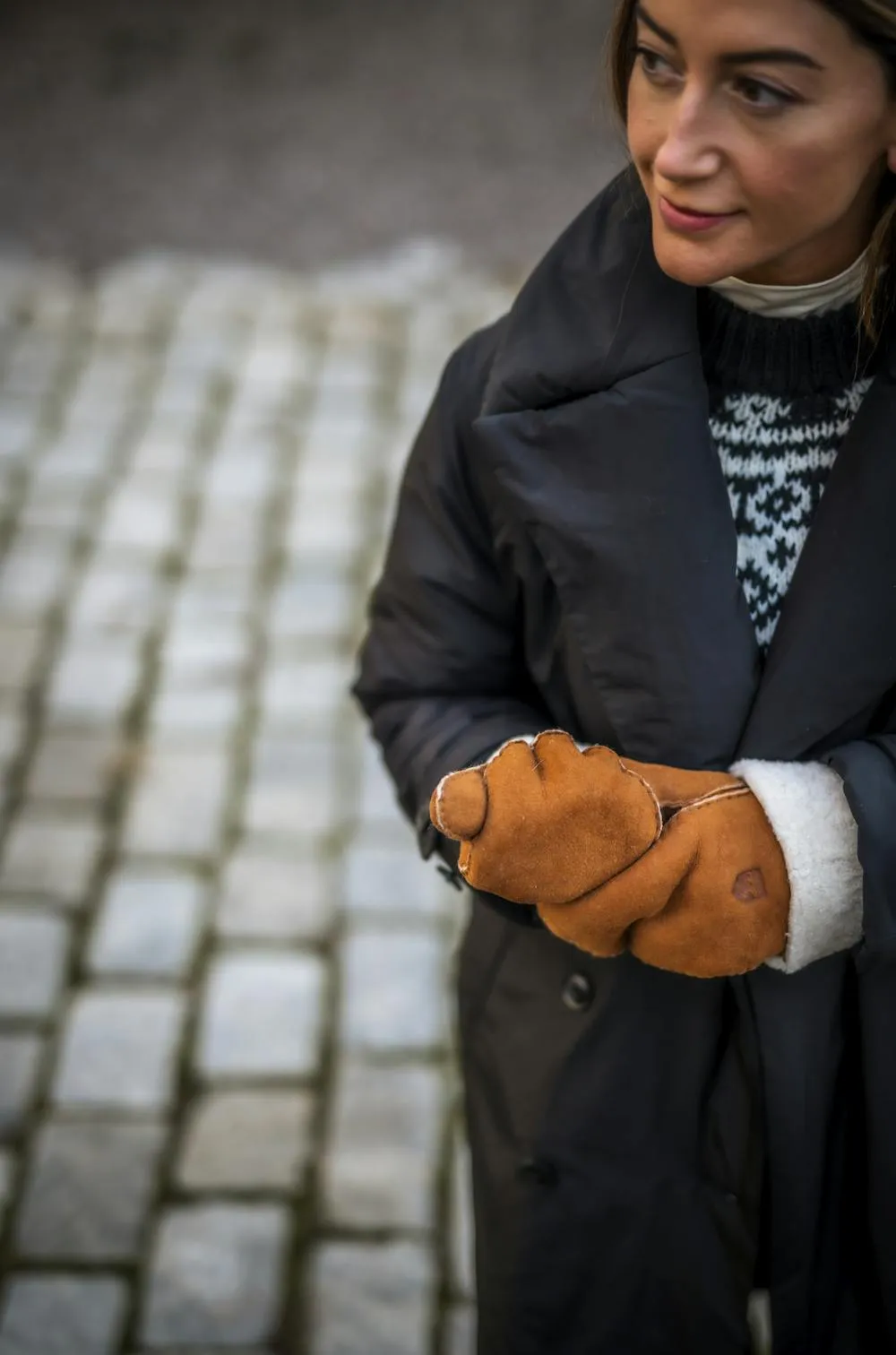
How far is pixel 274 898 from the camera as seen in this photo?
334cm

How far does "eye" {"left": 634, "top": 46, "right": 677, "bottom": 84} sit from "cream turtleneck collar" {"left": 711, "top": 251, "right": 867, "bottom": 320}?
0.20 meters

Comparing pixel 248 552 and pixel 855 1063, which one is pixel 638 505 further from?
pixel 248 552

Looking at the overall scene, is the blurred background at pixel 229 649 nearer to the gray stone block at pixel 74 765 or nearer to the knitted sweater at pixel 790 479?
the gray stone block at pixel 74 765

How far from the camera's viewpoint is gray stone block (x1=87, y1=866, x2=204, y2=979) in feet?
10.4

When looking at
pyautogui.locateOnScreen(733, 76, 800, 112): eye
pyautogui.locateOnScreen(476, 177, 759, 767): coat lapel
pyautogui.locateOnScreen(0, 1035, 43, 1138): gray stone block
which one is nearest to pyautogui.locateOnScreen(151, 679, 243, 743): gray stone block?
pyautogui.locateOnScreen(0, 1035, 43, 1138): gray stone block

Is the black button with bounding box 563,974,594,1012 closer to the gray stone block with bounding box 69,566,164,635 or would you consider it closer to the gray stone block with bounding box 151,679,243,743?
the gray stone block with bounding box 151,679,243,743

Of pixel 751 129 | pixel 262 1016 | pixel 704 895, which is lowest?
pixel 262 1016

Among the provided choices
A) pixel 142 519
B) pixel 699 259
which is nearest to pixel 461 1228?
pixel 699 259

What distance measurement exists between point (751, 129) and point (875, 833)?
2.17 ft

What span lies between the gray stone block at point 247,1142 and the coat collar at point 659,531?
1.47 meters

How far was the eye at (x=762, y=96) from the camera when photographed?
4.60 ft

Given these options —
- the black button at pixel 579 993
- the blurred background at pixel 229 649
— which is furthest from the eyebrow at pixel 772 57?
the black button at pixel 579 993

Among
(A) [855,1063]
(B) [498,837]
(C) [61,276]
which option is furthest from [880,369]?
(C) [61,276]

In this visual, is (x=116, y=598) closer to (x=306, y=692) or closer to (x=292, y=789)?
(x=306, y=692)
